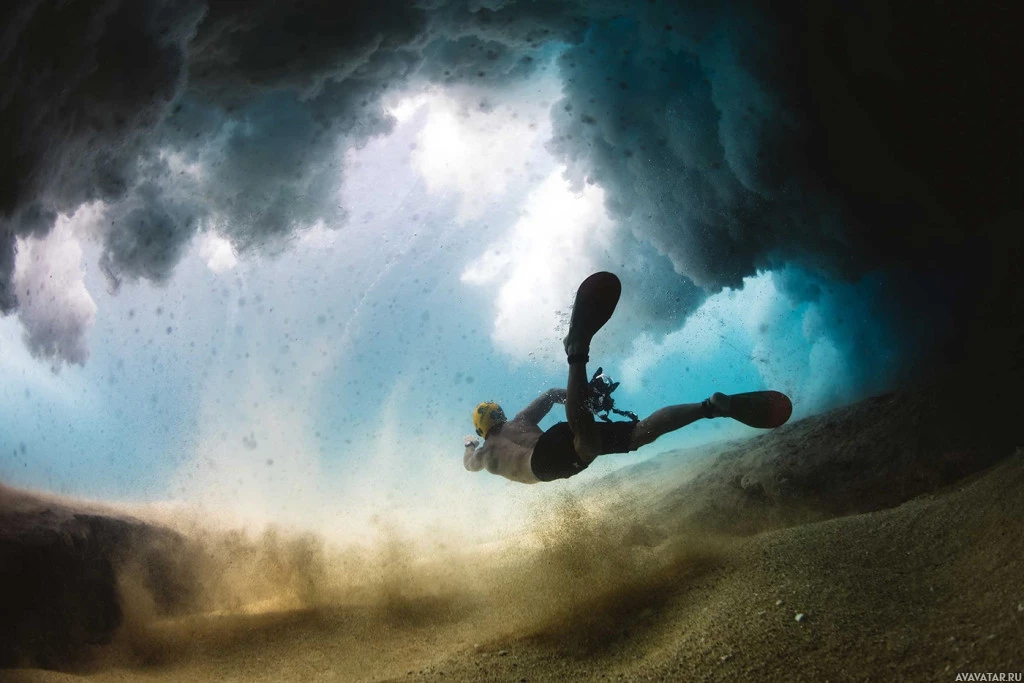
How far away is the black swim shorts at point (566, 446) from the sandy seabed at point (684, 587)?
3.29ft

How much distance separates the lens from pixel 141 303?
431 inches

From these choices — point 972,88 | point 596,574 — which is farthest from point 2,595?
point 972,88

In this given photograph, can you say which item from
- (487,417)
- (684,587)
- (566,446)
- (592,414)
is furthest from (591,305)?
(487,417)

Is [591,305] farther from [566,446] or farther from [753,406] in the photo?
[753,406]

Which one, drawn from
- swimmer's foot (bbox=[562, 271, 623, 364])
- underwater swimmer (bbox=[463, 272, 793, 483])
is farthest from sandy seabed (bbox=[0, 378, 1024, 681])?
swimmer's foot (bbox=[562, 271, 623, 364])

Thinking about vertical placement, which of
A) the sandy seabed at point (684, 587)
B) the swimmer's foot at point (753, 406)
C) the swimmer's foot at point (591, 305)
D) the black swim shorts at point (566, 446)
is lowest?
the sandy seabed at point (684, 587)

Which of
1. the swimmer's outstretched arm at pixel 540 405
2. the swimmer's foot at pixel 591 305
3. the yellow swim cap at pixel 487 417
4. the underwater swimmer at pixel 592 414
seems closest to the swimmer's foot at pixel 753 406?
the underwater swimmer at pixel 592 414

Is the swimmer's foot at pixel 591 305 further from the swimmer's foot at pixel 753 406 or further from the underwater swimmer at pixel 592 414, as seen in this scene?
the swimmer's foot at pixel 753 406

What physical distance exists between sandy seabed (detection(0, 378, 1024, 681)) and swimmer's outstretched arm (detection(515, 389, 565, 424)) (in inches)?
55.5

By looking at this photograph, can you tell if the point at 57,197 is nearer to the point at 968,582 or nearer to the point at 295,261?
the point at 295,261

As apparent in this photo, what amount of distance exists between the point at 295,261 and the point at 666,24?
406 inches

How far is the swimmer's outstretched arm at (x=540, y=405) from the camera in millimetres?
7684

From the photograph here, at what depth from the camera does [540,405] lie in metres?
7.82

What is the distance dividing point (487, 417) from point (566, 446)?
2211mm
